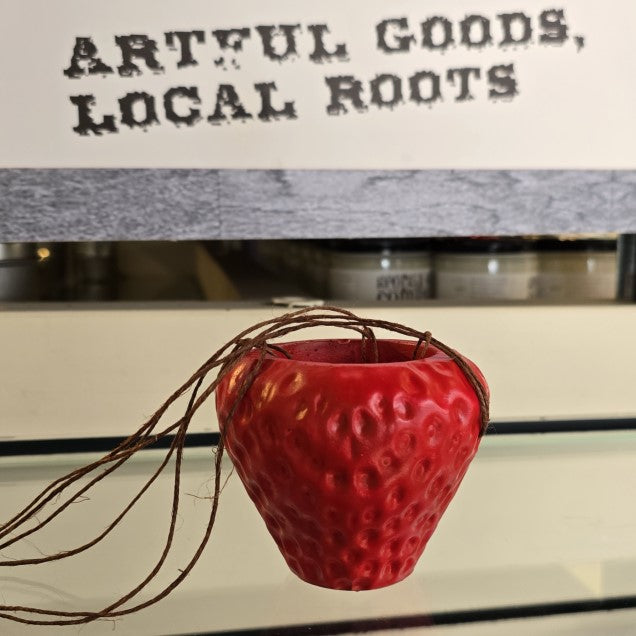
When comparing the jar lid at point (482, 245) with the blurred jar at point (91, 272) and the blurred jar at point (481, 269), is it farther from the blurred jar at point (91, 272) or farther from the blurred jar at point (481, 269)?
the blurred jar at point (91, 272)

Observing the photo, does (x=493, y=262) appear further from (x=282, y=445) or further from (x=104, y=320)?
(x=282, y=445)

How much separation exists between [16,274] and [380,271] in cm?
35

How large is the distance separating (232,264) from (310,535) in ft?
2.65

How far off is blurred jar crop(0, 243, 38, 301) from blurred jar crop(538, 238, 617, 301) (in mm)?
502

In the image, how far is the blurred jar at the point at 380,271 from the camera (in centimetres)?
75

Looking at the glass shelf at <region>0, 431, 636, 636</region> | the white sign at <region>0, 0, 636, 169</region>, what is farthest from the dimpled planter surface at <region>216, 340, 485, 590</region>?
the white sign at <region>0, 0, 636, 169</region>

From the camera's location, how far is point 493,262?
76cm

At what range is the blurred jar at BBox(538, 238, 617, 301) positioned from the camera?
2.59 feet

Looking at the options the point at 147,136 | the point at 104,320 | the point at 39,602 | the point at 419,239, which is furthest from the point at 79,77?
the point at 39,602

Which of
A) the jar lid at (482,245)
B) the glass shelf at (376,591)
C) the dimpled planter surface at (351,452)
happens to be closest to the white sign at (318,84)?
the jar lid at (482,245)

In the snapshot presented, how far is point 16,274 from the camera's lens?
2.51ft

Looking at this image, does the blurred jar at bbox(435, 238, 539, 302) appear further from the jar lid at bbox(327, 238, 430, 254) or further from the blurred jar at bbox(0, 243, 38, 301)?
the blurred jar at bbox(0, 243, 38, 301)

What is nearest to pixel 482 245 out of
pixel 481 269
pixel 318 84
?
pixel 481 269

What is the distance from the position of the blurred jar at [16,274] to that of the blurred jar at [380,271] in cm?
30
